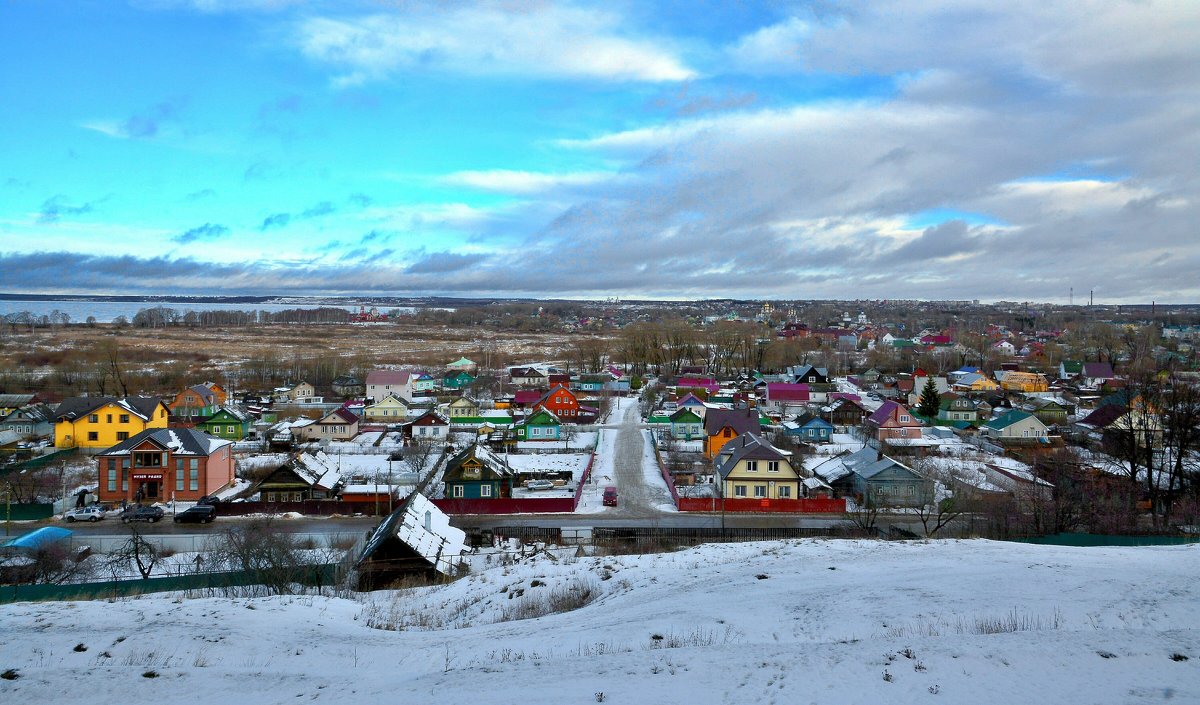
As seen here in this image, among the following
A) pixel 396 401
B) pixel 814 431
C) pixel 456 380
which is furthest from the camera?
pixel 456 380

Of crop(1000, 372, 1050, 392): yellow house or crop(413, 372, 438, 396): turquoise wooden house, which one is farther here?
crop(1000, 372, 1050, 392): yellow house

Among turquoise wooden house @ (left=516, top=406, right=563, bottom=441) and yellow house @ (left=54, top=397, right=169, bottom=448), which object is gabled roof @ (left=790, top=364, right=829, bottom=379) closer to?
turquoise wooden house @ (left=516, top=406, right=563, bottom=441)

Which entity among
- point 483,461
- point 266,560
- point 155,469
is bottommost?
point 155,469

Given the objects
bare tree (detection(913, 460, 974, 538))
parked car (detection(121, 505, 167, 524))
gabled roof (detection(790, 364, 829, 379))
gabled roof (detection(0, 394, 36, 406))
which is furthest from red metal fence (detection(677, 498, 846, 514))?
gabled roof (detection(0, 394, 36, 406))

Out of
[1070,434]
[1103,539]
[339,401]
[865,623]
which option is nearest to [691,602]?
[865,623]

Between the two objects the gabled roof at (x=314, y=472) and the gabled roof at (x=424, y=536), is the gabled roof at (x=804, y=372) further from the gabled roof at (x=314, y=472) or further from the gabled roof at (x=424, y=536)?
the gabled roof at (x=424, y=536)

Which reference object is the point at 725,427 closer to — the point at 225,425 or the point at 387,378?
the point at 225,425

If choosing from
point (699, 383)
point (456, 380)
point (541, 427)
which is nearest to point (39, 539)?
point (541, 427)
